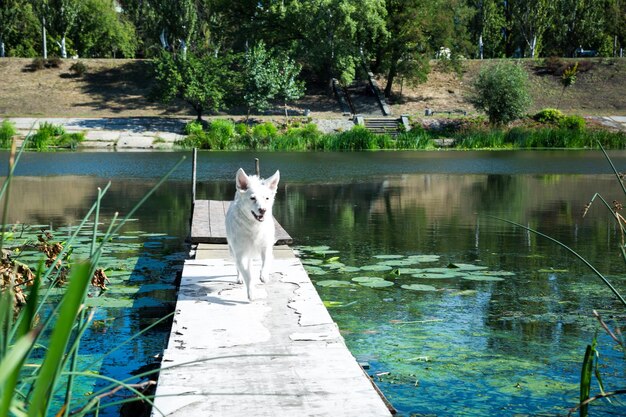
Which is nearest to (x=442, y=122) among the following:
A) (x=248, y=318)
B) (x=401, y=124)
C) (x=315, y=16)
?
(x=401, y=124)

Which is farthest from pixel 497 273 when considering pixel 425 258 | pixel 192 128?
pixel 192 128

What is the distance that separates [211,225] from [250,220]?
5.27 meters

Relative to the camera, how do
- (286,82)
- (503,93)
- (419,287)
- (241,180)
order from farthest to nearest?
(286,82)
(503,93)
(419,287)
(241,180)

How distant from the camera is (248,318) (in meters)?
7.17

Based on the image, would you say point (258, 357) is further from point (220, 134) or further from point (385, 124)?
point (385, 124)

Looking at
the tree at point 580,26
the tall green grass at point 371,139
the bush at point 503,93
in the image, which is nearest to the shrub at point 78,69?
the tall green grass at point 371,139

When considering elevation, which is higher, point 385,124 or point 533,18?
point 533,18

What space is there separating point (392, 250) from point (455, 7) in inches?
2500

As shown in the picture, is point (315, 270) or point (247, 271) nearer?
point (247, 271)

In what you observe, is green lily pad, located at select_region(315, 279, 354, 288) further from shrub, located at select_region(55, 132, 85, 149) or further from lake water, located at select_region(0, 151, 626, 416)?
shrub, located at select_region(55, 132, 85, 149)

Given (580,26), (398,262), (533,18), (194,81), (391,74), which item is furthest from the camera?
(580,26)

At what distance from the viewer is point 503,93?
50719 mm

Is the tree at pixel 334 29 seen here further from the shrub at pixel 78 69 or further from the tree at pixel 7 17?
the tree at pixel 7 17

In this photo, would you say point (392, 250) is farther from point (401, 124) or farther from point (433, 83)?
point (433, 83)
